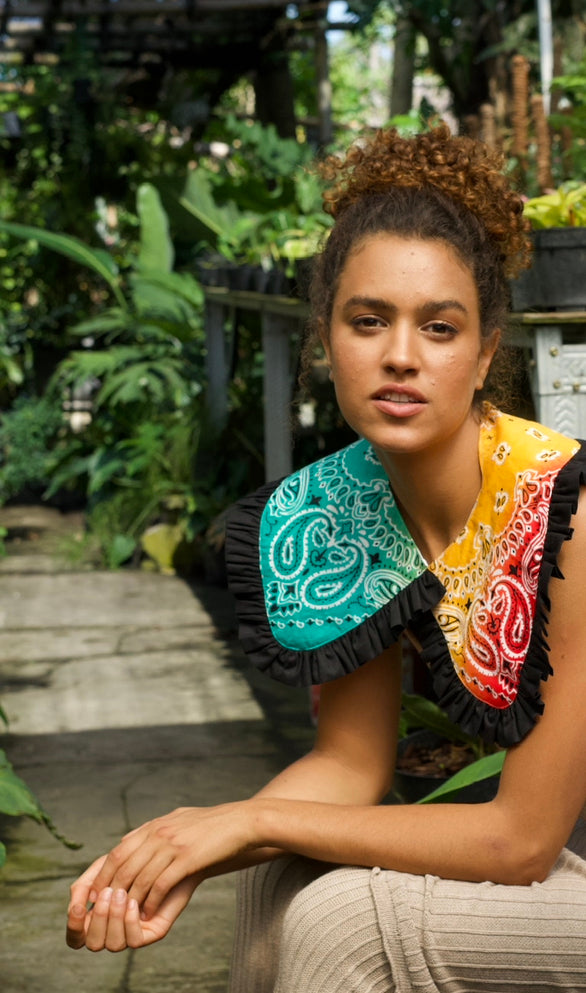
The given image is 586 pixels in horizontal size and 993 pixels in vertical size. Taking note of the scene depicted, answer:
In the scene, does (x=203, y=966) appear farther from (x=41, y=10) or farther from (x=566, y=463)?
(x=41, y=10)

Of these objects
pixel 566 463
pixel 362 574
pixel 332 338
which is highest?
pixel 332 338

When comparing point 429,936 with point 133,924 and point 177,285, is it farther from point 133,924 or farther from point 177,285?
point 177,285

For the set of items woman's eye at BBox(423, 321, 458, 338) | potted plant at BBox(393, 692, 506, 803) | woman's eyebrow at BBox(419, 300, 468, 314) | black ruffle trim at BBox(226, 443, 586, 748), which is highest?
woman's eyebrow at BBox(419, 300, 468, 314)

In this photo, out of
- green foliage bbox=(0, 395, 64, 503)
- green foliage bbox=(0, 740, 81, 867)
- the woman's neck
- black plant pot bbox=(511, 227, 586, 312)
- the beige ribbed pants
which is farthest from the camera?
green foliage bbox=(0, 395, 64, 503)

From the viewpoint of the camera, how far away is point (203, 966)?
2.34 m

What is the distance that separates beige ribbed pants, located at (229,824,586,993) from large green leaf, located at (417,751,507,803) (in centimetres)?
51

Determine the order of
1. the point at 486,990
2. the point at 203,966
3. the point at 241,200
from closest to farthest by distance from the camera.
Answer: the point at 486,990 < the point at 203,966 < the point at 241,200

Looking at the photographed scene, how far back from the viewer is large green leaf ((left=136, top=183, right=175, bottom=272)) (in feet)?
21.4

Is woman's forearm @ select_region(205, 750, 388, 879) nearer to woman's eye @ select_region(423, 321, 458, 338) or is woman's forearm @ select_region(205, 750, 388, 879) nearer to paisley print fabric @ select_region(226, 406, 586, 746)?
paisley print fabric @ select_region(226, 406, 586, 746)

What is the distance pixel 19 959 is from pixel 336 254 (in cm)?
152

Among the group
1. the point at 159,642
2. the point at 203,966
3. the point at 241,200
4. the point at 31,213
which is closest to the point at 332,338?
the point at 203,966

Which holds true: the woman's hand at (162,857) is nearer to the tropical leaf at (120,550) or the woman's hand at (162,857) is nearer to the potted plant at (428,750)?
the potted plant at (428,750)

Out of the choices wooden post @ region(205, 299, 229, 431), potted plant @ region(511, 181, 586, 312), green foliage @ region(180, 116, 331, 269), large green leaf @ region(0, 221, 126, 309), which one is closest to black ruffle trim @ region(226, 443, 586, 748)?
potted plant @ region(511, 181, 586, 312)

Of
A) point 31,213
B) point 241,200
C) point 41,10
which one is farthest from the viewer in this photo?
point 31,213
